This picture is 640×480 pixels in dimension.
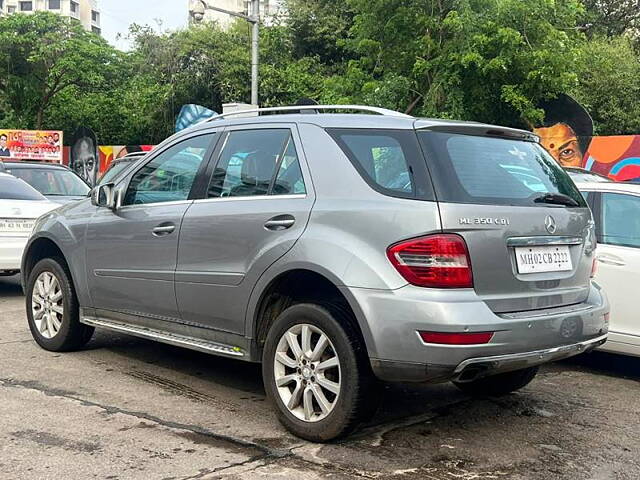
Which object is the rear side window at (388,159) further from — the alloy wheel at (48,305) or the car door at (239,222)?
the alloy wheel at (48,305)

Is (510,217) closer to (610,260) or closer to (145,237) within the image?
(610,260)

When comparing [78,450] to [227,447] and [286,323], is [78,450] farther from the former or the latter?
[286,323]

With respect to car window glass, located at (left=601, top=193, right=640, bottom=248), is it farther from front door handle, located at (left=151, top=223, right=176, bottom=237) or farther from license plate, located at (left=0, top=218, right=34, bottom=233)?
license plate, located at (left=0, top=218, right=34, bottom=233)

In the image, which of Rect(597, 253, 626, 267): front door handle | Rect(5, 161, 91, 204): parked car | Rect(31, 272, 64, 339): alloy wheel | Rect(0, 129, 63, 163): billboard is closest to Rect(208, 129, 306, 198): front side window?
Rect(31, 272, 64, 339): alloy wheel

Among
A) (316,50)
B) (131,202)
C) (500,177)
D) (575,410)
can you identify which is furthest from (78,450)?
(316,50)

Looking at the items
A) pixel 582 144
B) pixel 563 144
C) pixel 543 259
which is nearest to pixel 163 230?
pixel 543 259

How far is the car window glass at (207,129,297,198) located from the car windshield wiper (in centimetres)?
145

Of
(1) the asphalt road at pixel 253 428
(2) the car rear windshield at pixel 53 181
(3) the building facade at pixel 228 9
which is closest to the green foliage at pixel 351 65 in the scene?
(3) the building facade at pixel 228 9

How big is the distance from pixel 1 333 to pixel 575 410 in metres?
5.12

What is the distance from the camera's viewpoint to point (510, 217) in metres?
3.95

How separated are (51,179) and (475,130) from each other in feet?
31.2

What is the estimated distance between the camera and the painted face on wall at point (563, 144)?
16.8 metres

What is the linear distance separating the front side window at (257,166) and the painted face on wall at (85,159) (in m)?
26.8

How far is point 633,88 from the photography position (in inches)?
916
